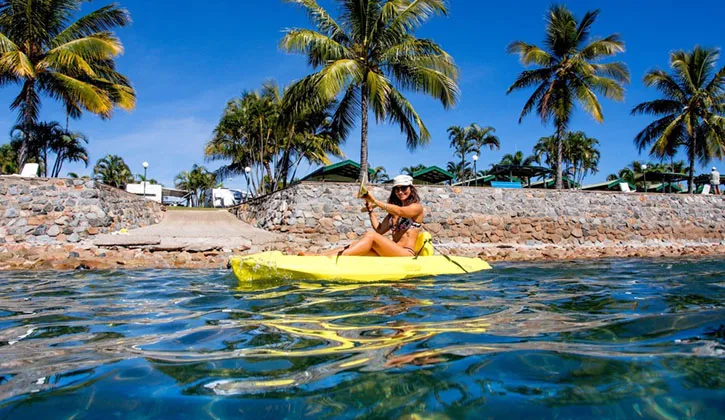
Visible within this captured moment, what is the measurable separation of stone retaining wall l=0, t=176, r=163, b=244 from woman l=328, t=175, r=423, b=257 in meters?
9.45

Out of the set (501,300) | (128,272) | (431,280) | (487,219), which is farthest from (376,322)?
(487,219)

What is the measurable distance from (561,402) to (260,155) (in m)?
29.3

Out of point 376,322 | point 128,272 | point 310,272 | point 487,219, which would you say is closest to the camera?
point 376,322

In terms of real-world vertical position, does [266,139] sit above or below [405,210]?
above

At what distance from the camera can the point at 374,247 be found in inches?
231

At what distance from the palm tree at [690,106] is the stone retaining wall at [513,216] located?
25.1ft

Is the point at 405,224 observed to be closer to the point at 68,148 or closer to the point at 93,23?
the point at 93,23

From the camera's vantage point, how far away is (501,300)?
4211mm

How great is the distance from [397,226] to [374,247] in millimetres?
793

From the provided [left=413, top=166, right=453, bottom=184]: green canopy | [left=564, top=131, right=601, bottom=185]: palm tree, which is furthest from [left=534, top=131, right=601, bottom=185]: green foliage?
[left=413, top=166, right=453, bottom=184]: green canopy

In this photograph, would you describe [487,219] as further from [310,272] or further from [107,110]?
[107,110]

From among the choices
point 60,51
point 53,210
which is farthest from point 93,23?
point 53,210

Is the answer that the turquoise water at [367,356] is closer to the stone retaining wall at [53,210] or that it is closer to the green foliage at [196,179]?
the stone retaining wall at [53,210]

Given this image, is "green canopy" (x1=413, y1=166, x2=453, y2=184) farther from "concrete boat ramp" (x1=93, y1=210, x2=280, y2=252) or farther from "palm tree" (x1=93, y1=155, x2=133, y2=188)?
"palm tree" (x1=93, y1=155, x2=133, y2=188)
